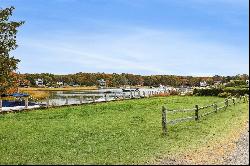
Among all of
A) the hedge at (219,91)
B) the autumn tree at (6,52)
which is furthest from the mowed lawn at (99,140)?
the hedge at (219,91)

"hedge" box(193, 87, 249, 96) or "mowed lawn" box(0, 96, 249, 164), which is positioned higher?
"hedge" box(193, 87, 249, 96)

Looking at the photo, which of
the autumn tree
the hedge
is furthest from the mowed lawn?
the hedge

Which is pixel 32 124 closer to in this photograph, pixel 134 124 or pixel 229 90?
pixel 134 124

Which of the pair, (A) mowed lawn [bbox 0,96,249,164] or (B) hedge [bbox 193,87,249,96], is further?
(B) hedge [bbox 193,87,249,96]

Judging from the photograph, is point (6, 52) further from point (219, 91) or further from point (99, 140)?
point (219, 91)

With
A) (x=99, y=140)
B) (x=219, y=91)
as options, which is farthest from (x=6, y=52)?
(x=219, y=91)

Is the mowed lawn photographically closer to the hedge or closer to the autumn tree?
the autumn tree

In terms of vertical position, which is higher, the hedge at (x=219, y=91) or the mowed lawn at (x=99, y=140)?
the hedge at (x=219, y=91)

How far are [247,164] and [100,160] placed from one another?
536cm

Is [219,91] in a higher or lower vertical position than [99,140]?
higher

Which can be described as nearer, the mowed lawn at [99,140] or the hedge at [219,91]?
the mowed lawn at [99,140]

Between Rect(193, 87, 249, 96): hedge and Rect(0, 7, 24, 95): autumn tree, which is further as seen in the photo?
Rect(193, 87, 249, 96): hedge

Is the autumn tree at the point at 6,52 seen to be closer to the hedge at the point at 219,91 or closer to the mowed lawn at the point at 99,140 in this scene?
the mowed lawn at the point at 99,140

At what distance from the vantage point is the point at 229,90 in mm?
84562
